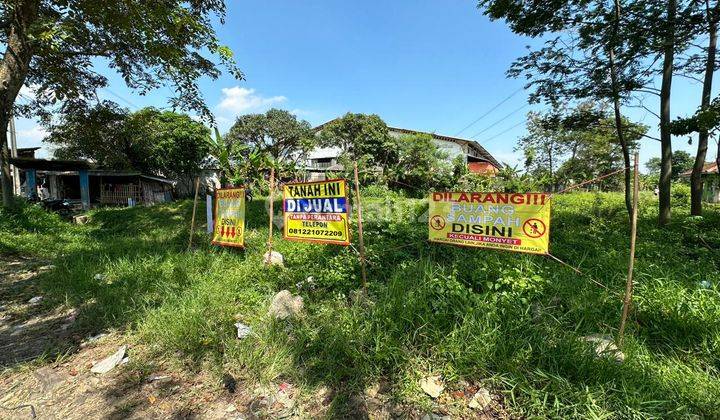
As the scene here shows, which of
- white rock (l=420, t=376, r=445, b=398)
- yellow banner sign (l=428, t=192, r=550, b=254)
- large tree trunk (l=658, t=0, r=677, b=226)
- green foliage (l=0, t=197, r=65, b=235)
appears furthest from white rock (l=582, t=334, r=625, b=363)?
green foliage (l=0, t=197, r=65, b=235)

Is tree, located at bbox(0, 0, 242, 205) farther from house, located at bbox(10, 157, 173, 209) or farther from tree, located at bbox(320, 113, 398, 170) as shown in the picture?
tree, located at bbox(320, 113, 398, 170)

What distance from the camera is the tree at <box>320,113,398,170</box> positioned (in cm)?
2544

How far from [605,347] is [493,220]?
139cm

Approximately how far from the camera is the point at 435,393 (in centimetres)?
247

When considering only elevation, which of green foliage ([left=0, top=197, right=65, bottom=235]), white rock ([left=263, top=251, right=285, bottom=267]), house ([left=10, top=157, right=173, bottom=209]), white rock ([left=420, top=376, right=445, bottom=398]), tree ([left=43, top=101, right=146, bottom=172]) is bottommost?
white rock ([left=420, top=376, right=445, bottom=398])

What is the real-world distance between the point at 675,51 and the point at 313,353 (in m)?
8.91

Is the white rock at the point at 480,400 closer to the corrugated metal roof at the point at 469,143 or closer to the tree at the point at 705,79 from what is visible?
the tree at the point at 705,79

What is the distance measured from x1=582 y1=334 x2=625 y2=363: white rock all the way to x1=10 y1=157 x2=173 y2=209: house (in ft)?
72.9

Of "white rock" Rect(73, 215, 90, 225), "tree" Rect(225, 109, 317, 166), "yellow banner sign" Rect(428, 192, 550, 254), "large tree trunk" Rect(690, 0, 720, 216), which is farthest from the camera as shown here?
"tree" Rect(225, 109, 317, 166)

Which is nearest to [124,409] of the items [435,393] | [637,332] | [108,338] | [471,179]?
[108,338]

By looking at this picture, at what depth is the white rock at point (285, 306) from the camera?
3.52 meters

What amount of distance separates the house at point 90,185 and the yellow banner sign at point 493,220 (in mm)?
20779

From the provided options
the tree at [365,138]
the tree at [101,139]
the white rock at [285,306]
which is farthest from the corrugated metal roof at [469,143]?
the white rock at [285,306]

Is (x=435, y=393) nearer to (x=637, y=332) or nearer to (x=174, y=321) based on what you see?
(x=637, y=332)
